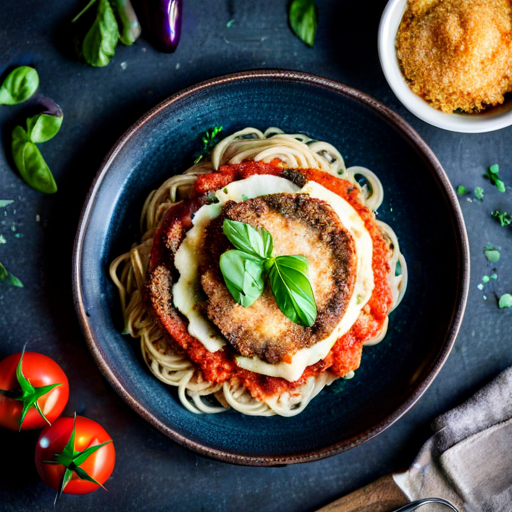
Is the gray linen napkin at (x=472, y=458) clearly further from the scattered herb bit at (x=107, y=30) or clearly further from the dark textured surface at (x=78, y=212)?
the scattered herb bit at (x=107, y=30)

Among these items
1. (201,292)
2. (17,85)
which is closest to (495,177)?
(201,292)

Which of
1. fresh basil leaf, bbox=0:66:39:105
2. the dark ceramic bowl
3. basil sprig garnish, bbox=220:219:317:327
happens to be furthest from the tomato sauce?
fresh basil leaf, bbox=0:66:39:105

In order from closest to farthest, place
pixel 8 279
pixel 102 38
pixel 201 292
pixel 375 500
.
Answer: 1. pixel 201 292
2. pixel 102 38
3. pixel 8 279
4. pixel 375 500

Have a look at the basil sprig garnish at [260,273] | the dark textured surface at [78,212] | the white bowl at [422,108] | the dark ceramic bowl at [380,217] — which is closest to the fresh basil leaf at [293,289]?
the basil sprig garnish at [260,273]

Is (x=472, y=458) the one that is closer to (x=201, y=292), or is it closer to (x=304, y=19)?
(x=201, y=292)

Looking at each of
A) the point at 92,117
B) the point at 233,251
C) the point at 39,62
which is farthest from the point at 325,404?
the point at 39,62

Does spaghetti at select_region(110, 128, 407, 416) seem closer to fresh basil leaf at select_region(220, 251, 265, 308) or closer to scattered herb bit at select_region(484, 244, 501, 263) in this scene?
fresh basil leaf at select_region(220, 251, 265, 308)
